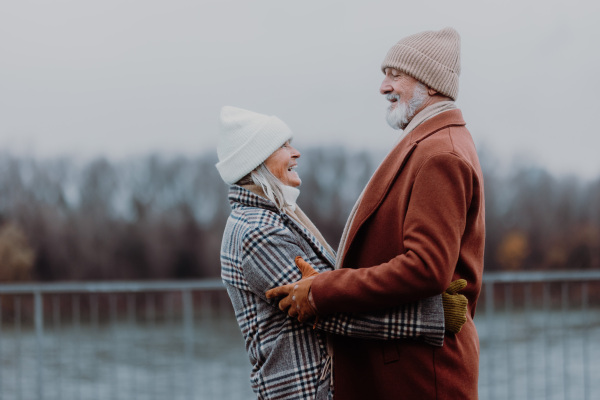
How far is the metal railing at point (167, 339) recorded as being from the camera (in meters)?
4.69

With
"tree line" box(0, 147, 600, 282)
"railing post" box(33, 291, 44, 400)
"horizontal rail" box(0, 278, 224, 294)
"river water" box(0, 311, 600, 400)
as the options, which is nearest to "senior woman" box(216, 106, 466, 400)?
"horizontal rail" box(0, 278, 224, 294)

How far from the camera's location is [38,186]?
21703mm

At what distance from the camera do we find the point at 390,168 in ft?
6.75

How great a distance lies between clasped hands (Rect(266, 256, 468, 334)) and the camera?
1956 millimetres

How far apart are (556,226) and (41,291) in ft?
65.2

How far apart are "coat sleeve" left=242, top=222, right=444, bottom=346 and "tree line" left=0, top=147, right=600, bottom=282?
13.3m

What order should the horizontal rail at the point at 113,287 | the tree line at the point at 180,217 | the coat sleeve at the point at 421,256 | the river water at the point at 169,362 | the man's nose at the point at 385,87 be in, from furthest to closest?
the tree line at the point at 180,217 → the river water at the point at 169,362 → the horizontal rail at the point at 113,287 → the man's nose at the point at 385,87 → the coat sleeve at the point at 421,256

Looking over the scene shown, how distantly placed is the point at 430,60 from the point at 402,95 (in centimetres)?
13

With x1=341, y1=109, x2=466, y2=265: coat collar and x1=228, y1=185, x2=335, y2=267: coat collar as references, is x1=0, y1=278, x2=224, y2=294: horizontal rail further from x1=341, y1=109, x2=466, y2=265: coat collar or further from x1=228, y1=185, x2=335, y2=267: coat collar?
x1=341, y1=109, x2=466, y2=265: coat collar

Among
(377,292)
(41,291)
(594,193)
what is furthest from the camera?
(594,193)

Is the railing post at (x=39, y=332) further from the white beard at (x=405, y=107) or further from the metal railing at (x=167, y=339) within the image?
the white beard at (x=405, y=107)

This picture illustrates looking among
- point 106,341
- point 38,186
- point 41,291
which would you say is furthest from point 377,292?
point 38,186

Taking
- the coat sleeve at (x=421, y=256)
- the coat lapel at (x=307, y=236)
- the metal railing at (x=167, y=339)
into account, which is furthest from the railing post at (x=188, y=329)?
the coat sleeve at (x=421, y=256)

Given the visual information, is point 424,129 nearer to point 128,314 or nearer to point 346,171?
point 128,314
